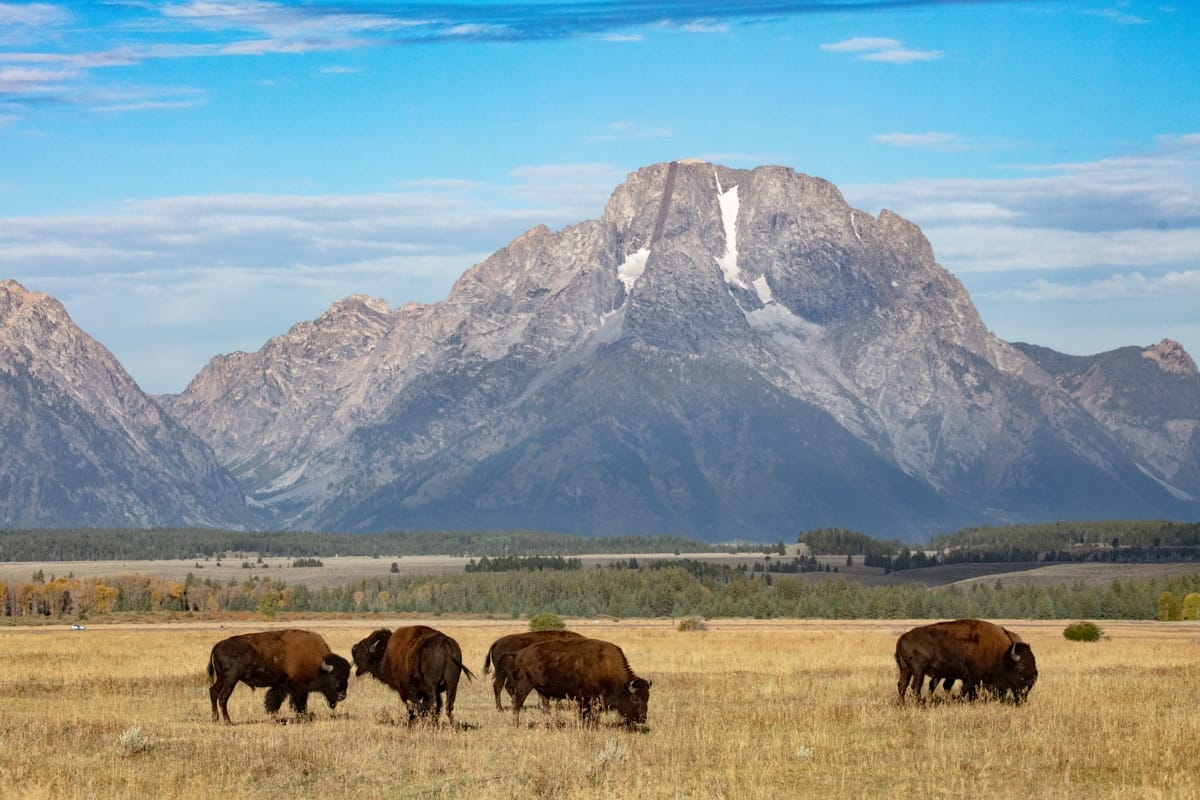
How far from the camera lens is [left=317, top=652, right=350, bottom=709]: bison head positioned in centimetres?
3884

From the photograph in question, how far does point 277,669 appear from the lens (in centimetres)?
3812

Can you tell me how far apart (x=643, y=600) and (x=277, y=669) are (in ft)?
395

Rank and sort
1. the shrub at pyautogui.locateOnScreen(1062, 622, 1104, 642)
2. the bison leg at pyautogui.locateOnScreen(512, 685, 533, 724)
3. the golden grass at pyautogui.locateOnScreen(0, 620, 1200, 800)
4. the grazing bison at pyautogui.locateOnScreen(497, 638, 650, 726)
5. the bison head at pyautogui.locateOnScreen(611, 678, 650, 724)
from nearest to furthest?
the golden grass at pyautogui.locateOnScreen(0, 620, 1200, 800)
the bison head at pyautogui.locateOnScreen(611, 678, 650, 724)
the grazing bison at pyautogui.locateOnScreen(497, 638, 650, 726)
the bison leg at pyautogui.locateOnScreen(512, 685, 533, 724)
the shrub at pyautogui.locateOnScreen(1062, 622, 1104, 642)

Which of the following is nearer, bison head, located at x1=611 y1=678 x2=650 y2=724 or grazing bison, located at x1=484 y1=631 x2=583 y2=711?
bison head, located at x1=611 y1=678 x2=650 y2=724

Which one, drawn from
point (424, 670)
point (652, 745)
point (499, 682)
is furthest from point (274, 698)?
point (652, 745)

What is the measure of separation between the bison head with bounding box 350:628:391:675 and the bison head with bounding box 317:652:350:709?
473 mm

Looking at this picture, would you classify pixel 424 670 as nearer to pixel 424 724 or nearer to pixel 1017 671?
pixel 424 724

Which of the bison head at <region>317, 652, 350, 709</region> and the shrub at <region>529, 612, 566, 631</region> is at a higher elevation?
the bison head at <region>317, 652, 350, 709</region>

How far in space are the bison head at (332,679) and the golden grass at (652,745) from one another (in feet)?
1.61

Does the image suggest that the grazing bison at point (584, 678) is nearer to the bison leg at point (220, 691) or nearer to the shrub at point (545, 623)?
the bison leg at point (220, 691)

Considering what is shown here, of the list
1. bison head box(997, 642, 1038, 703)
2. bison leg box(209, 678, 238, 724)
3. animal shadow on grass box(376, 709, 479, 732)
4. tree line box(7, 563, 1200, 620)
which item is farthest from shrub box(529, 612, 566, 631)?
animal shadow on grass box(376, 709, 479, 732)

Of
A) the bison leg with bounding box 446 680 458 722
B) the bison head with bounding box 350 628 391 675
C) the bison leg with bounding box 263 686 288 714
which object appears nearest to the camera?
the bison leg with bounding box 446 680 458 722

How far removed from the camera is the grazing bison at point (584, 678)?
35.7 meters

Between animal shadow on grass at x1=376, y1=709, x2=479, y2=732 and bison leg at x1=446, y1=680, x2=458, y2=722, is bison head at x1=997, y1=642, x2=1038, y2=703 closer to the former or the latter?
animal shadow on grass at x1=376, y1=709, x2=479, y2=732
